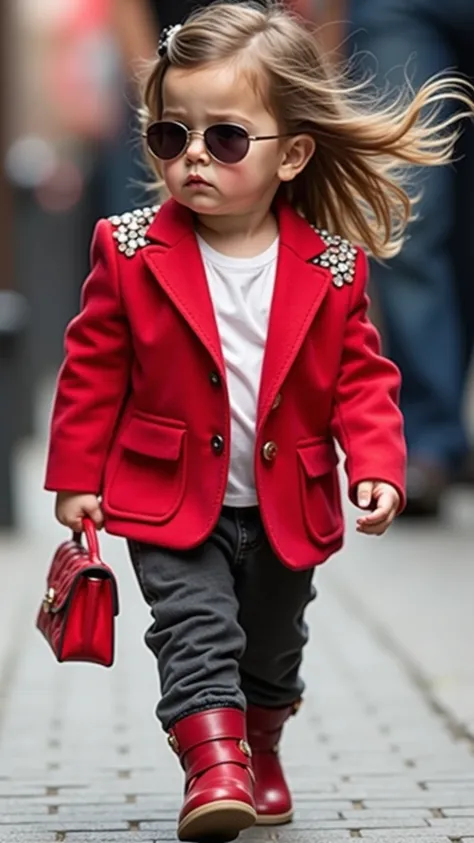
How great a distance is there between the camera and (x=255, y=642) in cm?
347

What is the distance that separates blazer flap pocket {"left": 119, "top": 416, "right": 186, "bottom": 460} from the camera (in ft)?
10.9

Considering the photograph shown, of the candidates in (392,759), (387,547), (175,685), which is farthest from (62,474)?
(387,547)

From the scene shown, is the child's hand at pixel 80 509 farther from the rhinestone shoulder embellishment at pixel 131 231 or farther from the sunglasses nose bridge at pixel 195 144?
the sunglasses nose bridge at pixel 195 144

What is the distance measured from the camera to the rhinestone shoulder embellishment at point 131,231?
132 inches

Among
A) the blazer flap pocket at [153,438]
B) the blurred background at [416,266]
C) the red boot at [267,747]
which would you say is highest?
the blazer flap pocket at [153,438]

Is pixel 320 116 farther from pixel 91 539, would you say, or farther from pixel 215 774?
pixel 215 774

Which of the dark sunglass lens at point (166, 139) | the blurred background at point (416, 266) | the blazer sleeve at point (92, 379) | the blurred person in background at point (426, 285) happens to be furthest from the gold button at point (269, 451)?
Result: the blurred person in background at point (426, 285)

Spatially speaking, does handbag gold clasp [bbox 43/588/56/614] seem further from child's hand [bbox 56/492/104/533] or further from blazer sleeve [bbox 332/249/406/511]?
blazer sleeve [bbox 332/249/406/511]

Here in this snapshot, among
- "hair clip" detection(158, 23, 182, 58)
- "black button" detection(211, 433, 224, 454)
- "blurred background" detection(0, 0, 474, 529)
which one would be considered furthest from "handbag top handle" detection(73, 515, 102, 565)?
"blurred background" detection(0, 0, 474, 529)

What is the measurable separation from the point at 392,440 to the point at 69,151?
17.2 m

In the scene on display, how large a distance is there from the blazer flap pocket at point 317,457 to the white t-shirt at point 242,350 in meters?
0.09

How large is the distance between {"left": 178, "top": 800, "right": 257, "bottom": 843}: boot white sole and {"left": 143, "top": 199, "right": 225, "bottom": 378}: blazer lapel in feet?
2.29

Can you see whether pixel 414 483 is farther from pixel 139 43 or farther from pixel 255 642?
pixel 255 642

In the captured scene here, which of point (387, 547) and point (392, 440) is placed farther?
point (387, 547)
